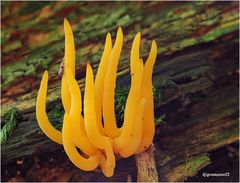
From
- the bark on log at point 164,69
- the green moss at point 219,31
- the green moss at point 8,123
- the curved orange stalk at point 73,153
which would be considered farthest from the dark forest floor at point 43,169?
the green moss at point 219,31

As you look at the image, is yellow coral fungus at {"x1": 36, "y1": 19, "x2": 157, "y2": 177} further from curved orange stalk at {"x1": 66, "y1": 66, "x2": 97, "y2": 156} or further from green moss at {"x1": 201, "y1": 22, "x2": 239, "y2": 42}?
green moss at {"x1": 201, "y1": 22, "x2": 239, "y2": 42}

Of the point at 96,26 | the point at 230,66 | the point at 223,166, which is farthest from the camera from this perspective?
the point at 96,26

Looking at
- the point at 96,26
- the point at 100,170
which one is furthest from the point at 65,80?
the point at 96,26

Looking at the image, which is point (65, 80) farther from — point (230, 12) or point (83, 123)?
point (230, 12)

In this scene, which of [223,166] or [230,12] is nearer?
[223,166]

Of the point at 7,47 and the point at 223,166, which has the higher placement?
the point at 7,47

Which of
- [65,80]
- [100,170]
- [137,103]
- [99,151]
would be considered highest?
[65,80]

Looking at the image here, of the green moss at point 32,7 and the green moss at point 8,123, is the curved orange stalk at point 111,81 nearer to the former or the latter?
the green moss at point 8,123
